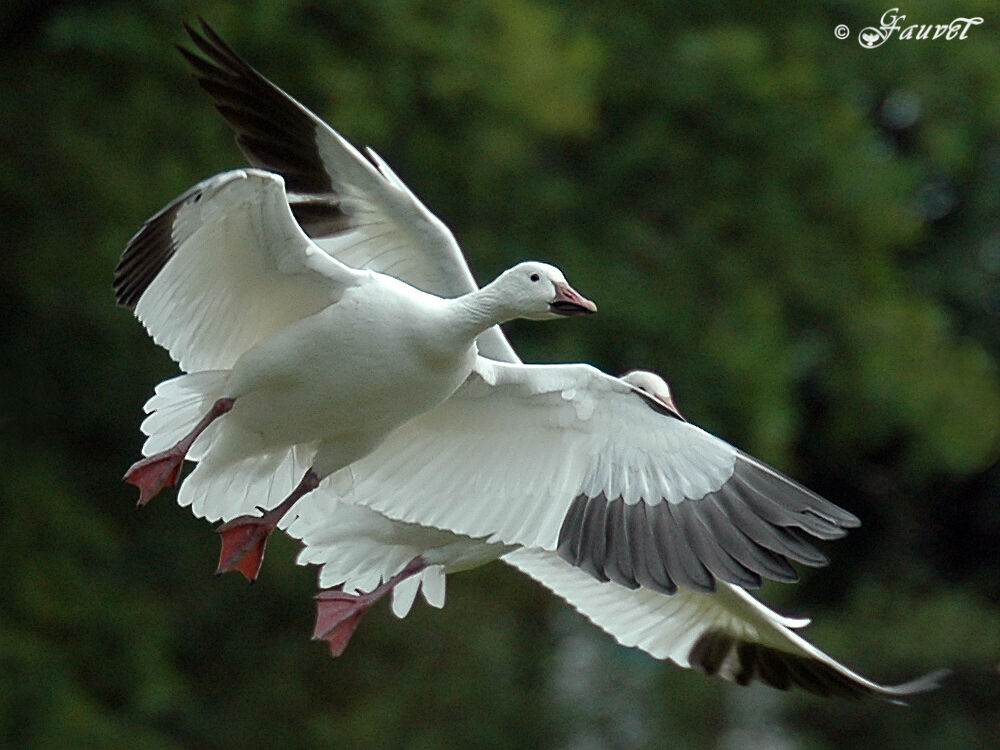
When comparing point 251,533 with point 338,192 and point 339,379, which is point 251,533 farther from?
point 338,192

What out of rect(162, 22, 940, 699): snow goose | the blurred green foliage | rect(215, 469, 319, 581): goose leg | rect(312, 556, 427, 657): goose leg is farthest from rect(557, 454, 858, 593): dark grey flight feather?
the blurred green foliage

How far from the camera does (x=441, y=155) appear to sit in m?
15.3

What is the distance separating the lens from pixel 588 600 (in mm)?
9539

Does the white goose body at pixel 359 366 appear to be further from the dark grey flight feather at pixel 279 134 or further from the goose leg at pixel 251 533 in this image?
the dark grey flight feather at pixel 279 134

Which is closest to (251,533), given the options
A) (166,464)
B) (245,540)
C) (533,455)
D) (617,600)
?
(245,540)

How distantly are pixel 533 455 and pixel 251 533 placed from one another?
1.06 meters

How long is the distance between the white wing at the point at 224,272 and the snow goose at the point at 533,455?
53 centimetres

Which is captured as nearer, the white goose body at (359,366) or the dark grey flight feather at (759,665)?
the white goose body at (359,366)

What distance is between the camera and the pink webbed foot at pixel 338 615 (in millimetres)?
8578

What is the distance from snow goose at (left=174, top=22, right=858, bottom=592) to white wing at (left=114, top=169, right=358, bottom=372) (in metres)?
0.53

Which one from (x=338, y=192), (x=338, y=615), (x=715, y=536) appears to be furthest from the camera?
(x=338, y=615)

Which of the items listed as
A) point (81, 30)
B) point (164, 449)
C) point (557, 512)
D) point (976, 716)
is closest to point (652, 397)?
point (557, 512)

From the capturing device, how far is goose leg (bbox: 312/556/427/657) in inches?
338

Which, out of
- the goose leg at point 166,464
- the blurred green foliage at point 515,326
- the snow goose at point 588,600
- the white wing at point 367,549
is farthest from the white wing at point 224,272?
the blurred green foliage at point 515,326
